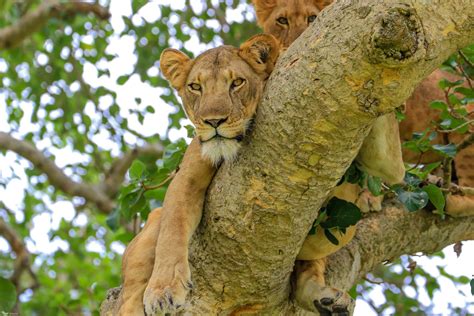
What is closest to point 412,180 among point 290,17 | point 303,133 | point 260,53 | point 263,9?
point 260,53

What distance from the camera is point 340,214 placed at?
2.94 meters

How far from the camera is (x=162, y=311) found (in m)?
2.75

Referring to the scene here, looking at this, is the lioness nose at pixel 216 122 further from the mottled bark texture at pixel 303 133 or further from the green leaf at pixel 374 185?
the green leaf at pixel 374 185

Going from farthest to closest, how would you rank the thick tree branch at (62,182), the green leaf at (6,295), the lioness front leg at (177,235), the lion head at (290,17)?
the thick tree branch at (62,182)
the lion head at (290,17)
the lioness front leg at (177,235)
the green leaf at (6,295)

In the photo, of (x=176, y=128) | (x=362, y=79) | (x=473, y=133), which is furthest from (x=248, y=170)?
(x=176, y=128)

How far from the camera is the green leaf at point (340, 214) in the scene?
9.62 ft

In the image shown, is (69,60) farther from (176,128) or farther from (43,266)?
(43,266)

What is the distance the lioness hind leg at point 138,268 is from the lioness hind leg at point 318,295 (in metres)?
0.56

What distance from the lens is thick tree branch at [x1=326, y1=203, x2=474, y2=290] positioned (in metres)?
3.53

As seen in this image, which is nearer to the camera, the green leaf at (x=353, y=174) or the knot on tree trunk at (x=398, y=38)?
the knot on tree trunk at (x=398, y=38)

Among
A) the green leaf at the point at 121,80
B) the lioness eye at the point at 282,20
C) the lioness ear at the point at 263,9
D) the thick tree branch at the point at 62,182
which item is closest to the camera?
the lioness eye at the point at 282,20

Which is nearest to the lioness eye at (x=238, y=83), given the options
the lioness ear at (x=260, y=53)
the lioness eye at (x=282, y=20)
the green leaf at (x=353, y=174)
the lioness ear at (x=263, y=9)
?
the lioness ear at (x=260, y=53)

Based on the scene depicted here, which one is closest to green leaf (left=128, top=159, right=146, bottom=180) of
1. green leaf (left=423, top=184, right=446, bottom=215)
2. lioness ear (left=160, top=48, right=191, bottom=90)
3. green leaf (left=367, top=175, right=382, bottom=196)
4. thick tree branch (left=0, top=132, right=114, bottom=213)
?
lioness ear (left=160, top=48, right=191, bottom=90)

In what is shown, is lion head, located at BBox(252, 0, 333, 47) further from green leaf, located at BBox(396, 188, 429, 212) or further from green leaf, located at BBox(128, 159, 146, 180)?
green leaf, located at BBox(396, 188, 429, 212)
